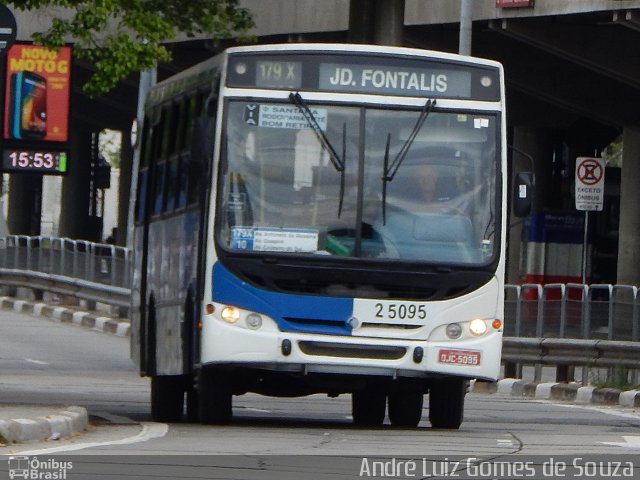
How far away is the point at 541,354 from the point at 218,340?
1160 centimetres

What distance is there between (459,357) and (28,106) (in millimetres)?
25718

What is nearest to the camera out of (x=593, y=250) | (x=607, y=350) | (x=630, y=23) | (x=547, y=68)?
(x=607, y=350)

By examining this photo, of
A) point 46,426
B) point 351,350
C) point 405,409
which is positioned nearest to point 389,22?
point 405,409

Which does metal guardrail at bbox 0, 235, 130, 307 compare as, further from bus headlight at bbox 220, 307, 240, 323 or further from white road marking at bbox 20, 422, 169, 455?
bus headlight at bbox 220, 307, 240, 323

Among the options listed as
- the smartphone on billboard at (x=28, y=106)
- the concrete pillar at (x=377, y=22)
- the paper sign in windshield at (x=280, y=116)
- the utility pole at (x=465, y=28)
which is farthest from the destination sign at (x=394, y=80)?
the smartphone on billboard at (x=28, y=106)

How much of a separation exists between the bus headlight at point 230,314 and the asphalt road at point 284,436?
800 mm

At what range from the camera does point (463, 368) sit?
13.9m

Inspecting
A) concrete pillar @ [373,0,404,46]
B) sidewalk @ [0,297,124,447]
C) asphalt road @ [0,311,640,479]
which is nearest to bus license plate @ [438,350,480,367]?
asphalt road @ [0,311,640,479]

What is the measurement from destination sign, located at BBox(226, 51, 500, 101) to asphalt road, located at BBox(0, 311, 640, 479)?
8.27ft

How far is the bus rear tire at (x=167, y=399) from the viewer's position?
15727 millimetres

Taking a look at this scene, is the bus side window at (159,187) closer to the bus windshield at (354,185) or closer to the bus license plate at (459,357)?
the bus windshield at (354,185)

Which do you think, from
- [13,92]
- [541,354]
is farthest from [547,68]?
[541,354]

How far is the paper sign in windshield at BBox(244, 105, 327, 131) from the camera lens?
547 inches

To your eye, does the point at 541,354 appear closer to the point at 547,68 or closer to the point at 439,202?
the point at 439,202
